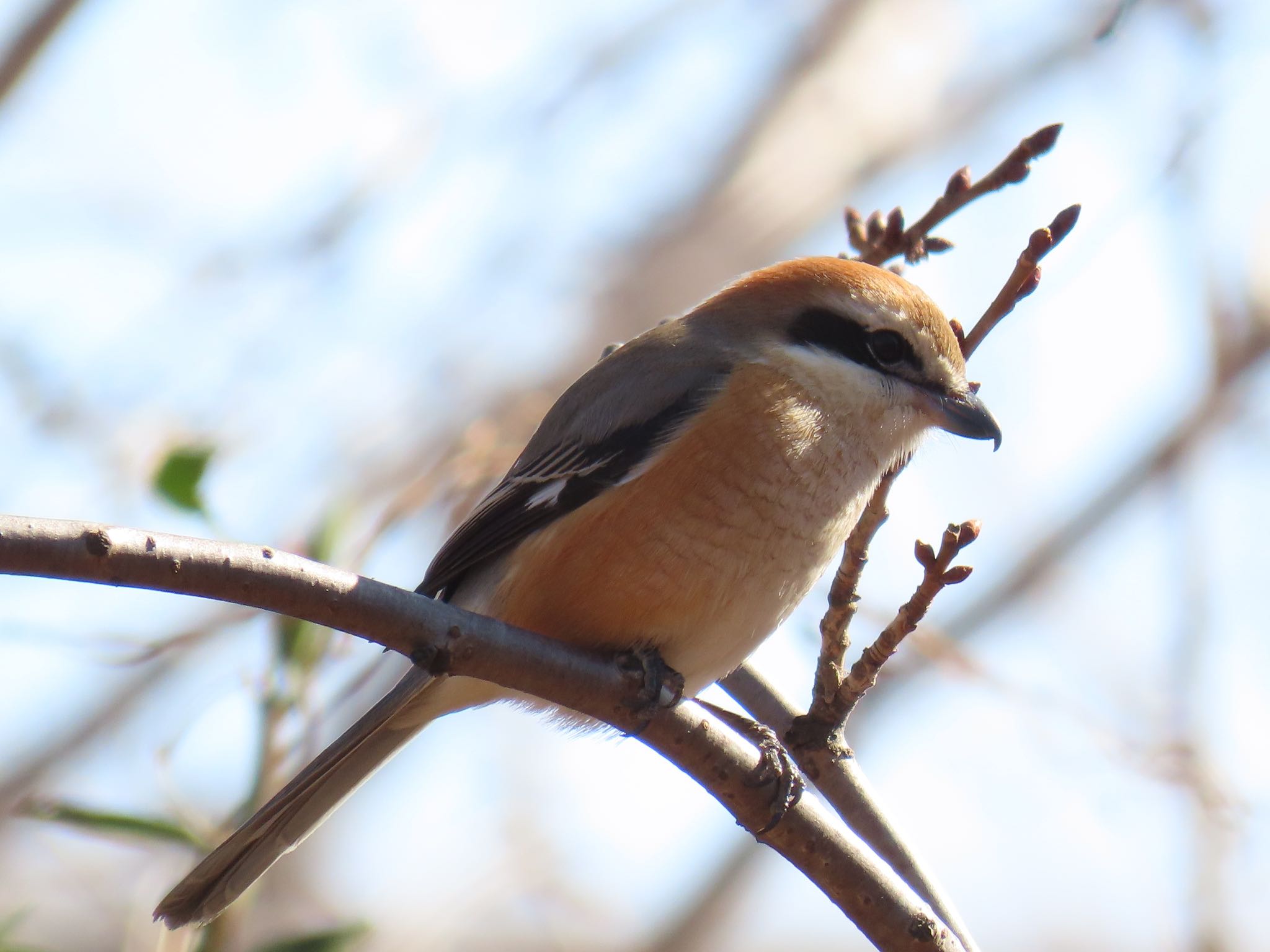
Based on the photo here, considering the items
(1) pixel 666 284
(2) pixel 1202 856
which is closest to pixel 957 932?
(2) pixel 1202 856

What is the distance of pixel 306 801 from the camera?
289cm

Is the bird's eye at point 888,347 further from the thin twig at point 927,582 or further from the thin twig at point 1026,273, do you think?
the thin twig at point 927,582

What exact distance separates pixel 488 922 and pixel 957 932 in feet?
17.3

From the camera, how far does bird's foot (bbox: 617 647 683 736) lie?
8.38 feet

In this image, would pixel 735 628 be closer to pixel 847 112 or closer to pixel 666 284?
pixel 666 284

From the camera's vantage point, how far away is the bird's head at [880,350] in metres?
3.30

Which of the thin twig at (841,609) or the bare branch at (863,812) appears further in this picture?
the bare branch at (863,812)

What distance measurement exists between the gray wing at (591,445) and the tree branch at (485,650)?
0.47m

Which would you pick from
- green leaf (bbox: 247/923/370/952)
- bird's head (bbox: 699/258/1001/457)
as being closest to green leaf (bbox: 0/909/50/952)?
green leaf (bbox: 247/923/370/952)

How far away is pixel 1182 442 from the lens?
7.53 meters

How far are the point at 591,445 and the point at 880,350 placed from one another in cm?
80

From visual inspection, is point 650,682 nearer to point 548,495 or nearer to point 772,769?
point 772,769

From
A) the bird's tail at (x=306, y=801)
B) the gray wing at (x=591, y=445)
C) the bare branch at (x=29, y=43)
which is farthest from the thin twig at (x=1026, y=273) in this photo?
the bare branch at (x=29, y=43)

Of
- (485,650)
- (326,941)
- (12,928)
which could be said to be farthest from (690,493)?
(12,928)
